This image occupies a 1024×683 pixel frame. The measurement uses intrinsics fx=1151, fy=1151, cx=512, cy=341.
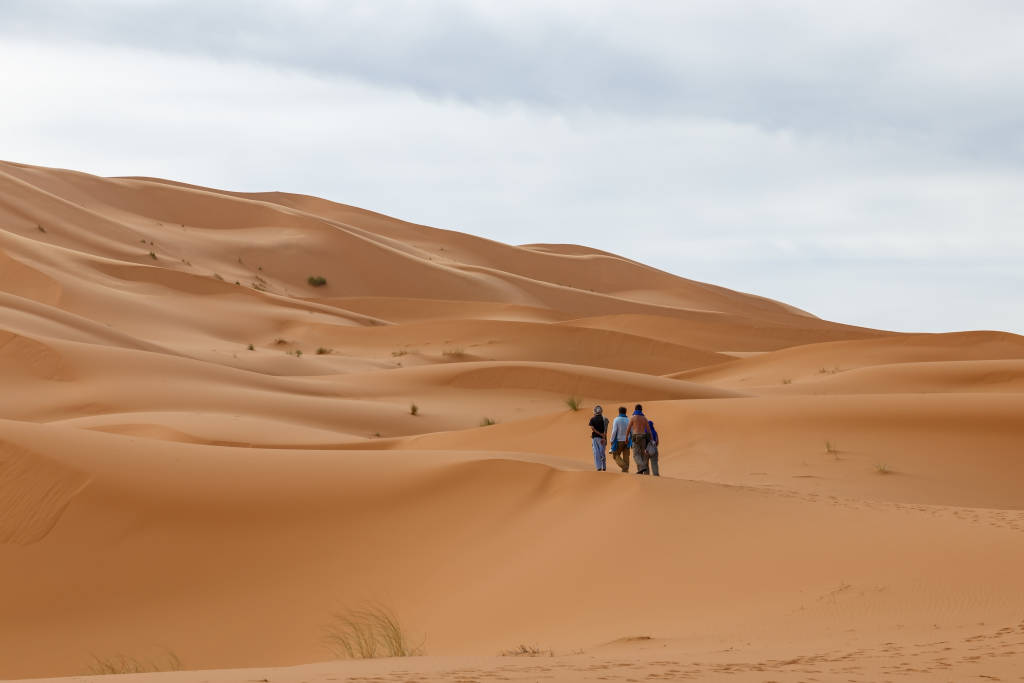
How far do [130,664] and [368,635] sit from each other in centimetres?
186

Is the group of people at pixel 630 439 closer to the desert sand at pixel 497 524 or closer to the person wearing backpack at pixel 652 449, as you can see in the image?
the person wearing backpack at pixel 652 449

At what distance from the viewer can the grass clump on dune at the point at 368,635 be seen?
8.04 m

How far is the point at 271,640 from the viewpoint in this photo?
9.64 metres

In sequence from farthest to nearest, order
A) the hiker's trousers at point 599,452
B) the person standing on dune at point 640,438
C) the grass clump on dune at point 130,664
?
the hiker's trousers at point 599,452, the person standing on dune at point 640,438, the grass clump on dune at point 130,664

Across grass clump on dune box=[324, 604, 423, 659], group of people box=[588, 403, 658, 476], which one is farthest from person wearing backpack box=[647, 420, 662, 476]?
grass clump on dune box=[324, 604, 423, 659]

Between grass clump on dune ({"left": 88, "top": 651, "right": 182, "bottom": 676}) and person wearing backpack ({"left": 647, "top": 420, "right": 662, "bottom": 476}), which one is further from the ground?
person wearing backpack ({"left": 647, "top": 420, "right": 662, "bottom": 476})

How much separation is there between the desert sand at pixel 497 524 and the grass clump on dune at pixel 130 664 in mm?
60

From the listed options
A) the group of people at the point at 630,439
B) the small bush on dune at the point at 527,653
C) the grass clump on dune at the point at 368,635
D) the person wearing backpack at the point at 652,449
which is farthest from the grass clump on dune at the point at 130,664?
the person wearing backpack at the point at 652,449

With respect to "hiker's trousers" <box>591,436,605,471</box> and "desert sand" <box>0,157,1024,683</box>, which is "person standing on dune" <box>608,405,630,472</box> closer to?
"hiker's trousers" <box>591,436,605,471</box>

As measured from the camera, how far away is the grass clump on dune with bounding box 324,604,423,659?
8.04 metres

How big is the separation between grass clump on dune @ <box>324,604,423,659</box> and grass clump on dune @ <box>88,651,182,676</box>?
1222 mm

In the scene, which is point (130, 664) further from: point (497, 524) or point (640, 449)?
point (640, 449)

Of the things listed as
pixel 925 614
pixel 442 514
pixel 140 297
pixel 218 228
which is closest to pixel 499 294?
pixel 218 228

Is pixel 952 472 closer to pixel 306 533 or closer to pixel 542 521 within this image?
pixel 542 521
